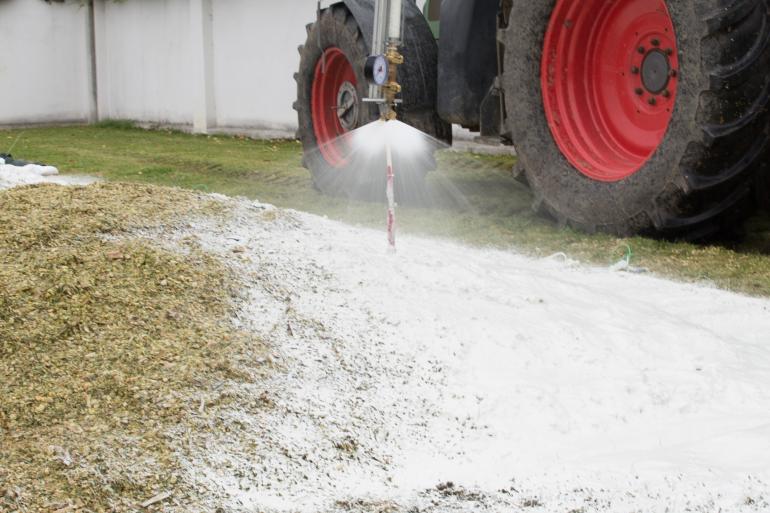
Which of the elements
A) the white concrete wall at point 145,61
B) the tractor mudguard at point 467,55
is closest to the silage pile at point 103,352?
the tractor mudguard at point 467,55

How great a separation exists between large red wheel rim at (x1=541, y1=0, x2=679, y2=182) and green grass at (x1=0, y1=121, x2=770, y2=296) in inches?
17.8

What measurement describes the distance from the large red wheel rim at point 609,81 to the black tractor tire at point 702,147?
0.12 metres

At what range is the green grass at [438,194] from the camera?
447cm

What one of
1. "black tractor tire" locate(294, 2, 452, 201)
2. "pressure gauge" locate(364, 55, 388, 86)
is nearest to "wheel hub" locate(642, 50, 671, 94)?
"pressure gauge" locate(364, 55, 388, 86)

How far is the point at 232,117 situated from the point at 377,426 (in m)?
11.1

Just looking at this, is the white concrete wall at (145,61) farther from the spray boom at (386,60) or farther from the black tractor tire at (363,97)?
the spray boom at (386,60)

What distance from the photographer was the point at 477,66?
575cm

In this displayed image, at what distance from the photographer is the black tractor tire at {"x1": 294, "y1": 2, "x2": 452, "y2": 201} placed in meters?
6.09

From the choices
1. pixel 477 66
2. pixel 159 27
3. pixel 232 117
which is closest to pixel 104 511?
pixel 477 66

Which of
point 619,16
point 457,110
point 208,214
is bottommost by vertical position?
point 208,214

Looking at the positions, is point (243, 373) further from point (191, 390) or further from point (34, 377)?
point (34, 377)

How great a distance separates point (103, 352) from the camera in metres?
2.88

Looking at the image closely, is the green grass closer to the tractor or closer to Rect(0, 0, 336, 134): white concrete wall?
the tractor

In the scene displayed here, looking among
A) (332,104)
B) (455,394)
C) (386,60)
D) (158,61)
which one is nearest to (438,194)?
(332,104)
